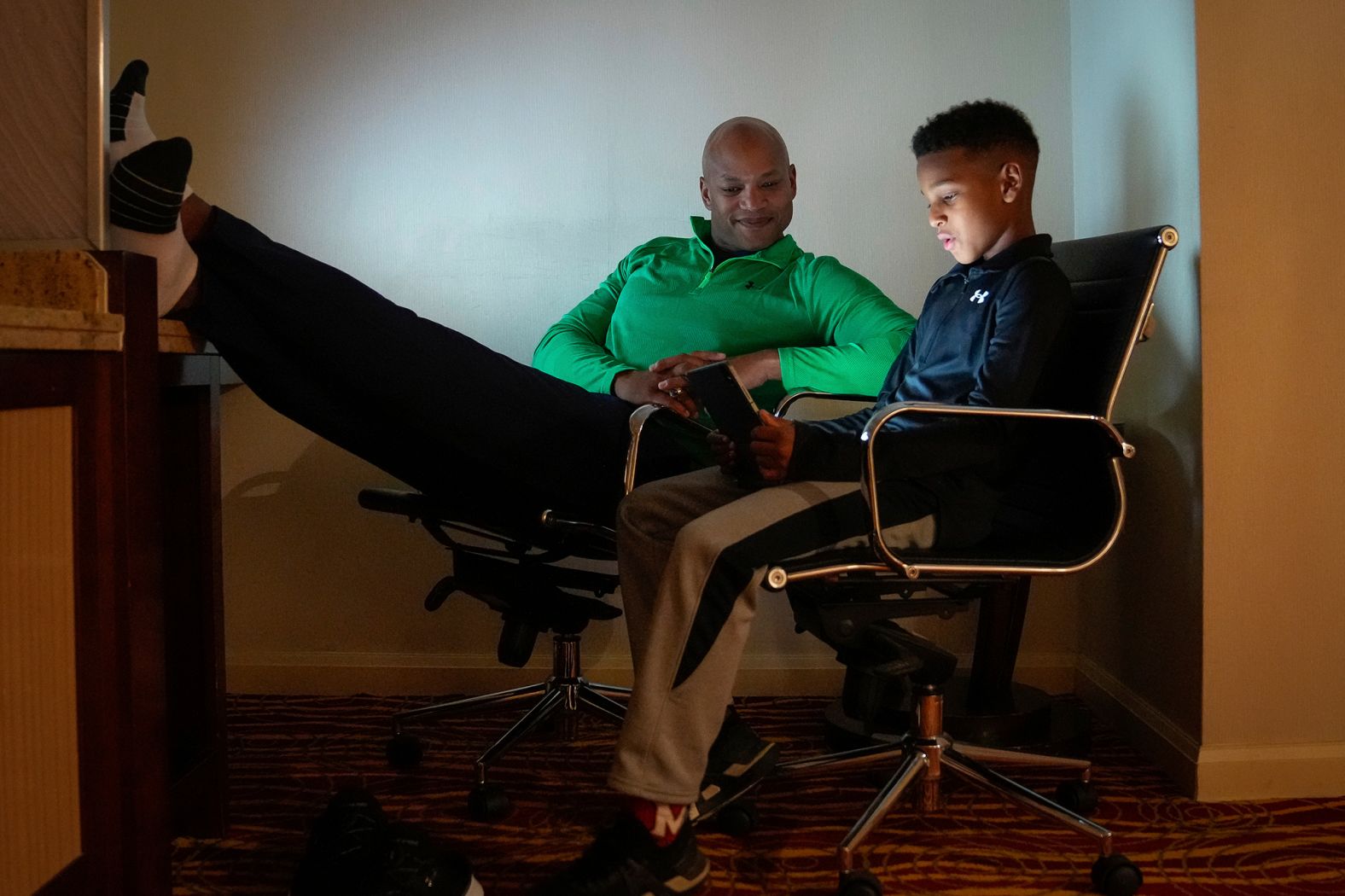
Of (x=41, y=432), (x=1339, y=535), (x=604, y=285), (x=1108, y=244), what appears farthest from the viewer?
(x=604, y=285)

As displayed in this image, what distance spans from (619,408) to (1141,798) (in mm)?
1123

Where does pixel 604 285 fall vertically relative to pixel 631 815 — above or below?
above

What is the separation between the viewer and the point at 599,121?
2559 mm

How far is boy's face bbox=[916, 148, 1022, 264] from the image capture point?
1.76 meters

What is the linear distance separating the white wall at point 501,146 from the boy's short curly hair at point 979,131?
72cm

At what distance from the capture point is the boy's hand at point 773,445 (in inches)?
61.8

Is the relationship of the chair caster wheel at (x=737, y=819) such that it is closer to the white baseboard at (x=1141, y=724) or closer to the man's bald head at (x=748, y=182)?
the white baseboard at (x=1141, y=724)

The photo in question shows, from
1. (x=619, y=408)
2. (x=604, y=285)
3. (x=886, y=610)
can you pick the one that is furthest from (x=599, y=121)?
(x=886, y=610)

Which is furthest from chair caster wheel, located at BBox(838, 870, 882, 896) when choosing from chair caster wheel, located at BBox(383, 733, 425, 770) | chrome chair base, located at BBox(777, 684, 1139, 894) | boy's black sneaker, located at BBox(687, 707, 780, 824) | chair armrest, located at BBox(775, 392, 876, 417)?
chair caster wheel, located at BBox(383, 733, 425, 770)

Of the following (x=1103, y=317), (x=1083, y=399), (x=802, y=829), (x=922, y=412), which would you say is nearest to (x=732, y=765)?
(x=802, y=829)

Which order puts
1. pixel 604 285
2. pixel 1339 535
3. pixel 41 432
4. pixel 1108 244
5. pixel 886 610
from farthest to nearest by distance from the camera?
pixel 604 285, pixel 1339 535, pixel 1108 244, pixel 886 610, pixel 41 432

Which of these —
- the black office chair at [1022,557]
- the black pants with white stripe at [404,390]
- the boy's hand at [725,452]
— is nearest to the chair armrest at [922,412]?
the black office chair at [1022,557]

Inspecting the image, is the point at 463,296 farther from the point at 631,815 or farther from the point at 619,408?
the point at 631,815

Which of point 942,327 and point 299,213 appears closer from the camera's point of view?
point 942,327
